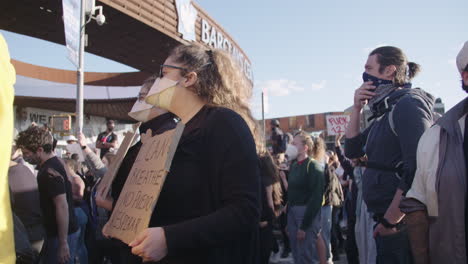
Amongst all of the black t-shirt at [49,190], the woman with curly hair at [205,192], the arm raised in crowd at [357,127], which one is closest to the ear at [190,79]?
the woman with curly hair at [205,192]

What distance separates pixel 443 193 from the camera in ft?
5.63

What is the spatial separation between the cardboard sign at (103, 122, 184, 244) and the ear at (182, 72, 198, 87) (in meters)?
0.29

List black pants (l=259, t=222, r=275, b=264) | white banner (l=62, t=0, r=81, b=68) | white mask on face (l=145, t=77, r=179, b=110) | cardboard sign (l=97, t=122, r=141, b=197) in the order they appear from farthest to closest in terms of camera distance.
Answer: white banner (l=62, t=0, r=81, b=68) → black pants (l=259, t=222, r=275, b=264) → cardboard sign (l=97, t=122, r=141, b=197) → white mask on face (l=145, t=77, r=179, b=110)

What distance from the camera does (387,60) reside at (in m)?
2.75

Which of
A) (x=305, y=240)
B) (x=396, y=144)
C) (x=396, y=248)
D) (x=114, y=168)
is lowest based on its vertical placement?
(x=305, y=240)

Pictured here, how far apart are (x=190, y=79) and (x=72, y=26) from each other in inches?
298

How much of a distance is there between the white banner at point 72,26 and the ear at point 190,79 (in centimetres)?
726

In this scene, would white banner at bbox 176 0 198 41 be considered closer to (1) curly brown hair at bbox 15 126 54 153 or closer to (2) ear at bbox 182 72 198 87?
(1) curly brown hair at bbox 15 126 54 153

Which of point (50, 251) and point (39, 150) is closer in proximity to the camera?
point (50, 251)

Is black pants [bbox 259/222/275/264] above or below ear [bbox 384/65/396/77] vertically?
below

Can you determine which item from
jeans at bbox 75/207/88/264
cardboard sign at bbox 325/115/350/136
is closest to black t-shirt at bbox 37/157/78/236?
jeans at bbox 75/207/88/264

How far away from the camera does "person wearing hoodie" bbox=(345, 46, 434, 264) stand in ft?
7.55

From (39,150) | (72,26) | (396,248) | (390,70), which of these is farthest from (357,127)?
(72,26)

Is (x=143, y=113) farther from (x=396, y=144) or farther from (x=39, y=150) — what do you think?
(x=39, y=150)
